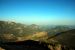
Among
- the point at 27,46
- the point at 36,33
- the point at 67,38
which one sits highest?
the point at 36,33

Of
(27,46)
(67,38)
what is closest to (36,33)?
(27,46)

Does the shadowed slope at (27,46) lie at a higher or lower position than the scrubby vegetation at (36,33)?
lower

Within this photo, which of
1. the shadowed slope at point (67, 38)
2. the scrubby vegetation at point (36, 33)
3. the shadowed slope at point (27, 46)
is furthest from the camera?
the scrubby vegetation at point (36, 33)

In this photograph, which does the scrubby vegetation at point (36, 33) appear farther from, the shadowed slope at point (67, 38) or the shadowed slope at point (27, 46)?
the shadowed slope at point (27, 46)

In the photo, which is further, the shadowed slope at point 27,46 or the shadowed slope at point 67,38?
the shadowed slope at point 67,38

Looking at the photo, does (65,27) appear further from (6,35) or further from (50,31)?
(6,35)

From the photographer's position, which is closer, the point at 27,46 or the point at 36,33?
the point at 27,46

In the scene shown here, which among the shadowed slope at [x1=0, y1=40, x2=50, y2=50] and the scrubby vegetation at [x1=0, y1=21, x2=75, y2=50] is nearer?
the shadowed slope at [x1=0, y1=40, x2=50, y2=50]

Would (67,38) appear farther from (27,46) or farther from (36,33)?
(27,46)

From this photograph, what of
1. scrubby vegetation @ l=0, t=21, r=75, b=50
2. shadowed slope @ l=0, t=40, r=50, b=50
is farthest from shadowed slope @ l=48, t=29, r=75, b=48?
shadowed slope @ l=0, t=40, r=50, b=50

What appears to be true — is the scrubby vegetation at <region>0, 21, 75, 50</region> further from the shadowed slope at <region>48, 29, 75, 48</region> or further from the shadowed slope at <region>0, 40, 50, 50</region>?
the shadowed slope at <region>0, 40, 50, 50</region>

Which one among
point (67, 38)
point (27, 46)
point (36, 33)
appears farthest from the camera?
point (36, 33)

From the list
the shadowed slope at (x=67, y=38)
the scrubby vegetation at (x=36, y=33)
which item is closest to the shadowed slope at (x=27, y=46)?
the scrubby vegetation at (x=36, y=33)
